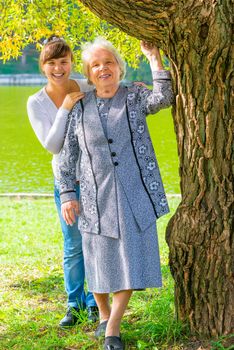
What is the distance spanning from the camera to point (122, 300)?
4.27m

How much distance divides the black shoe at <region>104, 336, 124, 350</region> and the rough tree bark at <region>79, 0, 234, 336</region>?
0.39 metres

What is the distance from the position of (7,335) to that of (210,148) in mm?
1790

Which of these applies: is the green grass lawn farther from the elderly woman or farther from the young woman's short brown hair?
the elderly woman

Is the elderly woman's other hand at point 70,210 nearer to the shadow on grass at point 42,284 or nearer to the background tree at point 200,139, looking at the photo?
the background tree at point 200,139

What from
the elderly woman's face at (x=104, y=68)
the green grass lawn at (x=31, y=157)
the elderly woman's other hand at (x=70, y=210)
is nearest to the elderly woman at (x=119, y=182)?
the elderly woman's face at (x=104, y=68)

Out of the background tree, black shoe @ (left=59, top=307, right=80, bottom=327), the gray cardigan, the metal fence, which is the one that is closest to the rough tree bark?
the background tree

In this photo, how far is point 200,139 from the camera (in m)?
4.09

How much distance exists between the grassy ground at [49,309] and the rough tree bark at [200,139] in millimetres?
226

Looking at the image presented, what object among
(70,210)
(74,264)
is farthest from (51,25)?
(70,210)

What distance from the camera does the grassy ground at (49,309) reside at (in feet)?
14.5

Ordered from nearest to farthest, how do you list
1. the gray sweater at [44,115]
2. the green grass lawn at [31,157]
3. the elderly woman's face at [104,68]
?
the elderly woman's face at [104,68] < the gray sweater at [44,115] < the green grass lawn at [31,157]

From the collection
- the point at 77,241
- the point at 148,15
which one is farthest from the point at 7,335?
the point at 148,15

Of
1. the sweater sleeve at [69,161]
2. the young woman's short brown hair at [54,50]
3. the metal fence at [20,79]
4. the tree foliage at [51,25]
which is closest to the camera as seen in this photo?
the sweater sleeve at [69,161]

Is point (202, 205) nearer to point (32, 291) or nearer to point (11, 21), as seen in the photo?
point (32, 291)
